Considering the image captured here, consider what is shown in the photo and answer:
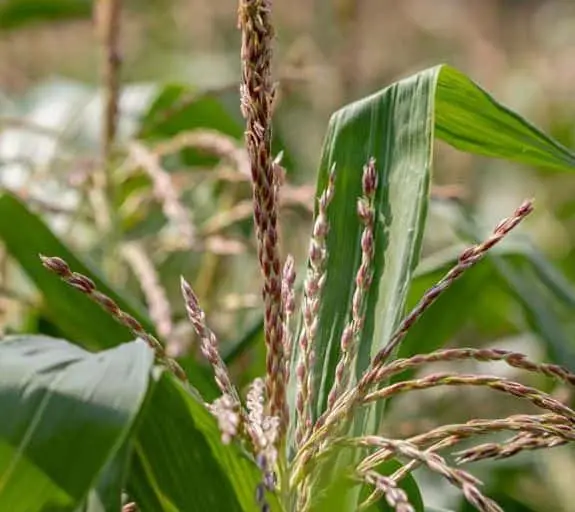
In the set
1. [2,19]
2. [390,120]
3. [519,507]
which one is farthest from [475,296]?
[2,19]

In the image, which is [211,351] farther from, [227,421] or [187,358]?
[187,358]

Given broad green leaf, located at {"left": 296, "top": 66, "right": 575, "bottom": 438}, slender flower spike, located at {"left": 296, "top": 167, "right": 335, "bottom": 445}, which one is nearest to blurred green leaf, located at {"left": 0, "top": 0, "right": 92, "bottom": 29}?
broad green leaf, located at {"left": 296, "top": 66, "right": 575, "bottom": 438}

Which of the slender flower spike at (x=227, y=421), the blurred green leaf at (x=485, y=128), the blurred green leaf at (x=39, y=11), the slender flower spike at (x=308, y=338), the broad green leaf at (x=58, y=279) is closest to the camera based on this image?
the slender flower spike at (x=227, y=421)

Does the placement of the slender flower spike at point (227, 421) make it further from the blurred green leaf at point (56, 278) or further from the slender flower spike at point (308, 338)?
the blurred green leaf at point (56, 278)

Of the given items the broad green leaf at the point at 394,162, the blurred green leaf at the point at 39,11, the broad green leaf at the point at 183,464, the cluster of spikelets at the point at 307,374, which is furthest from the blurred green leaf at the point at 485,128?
the blurred green leaf at the point at 39,11

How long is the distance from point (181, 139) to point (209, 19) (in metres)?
2.42

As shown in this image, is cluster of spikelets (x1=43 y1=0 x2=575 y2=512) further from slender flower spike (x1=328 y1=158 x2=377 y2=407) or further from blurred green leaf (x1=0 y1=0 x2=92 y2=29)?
blurred green leaf (x1=0 y1=0 x2=92 y2=29)

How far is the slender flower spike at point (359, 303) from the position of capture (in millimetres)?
644

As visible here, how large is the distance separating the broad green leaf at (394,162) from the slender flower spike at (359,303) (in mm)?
26

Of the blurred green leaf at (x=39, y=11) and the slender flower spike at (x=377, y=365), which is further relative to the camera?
the blurred green leaf at (x=39, y=11)

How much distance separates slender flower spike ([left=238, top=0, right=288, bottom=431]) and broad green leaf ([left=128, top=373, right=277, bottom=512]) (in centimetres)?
4

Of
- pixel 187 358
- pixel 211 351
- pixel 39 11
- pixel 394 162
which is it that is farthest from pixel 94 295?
pixel 39 11

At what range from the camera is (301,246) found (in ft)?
6.40

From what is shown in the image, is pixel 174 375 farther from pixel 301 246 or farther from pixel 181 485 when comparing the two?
pixel 301 246
